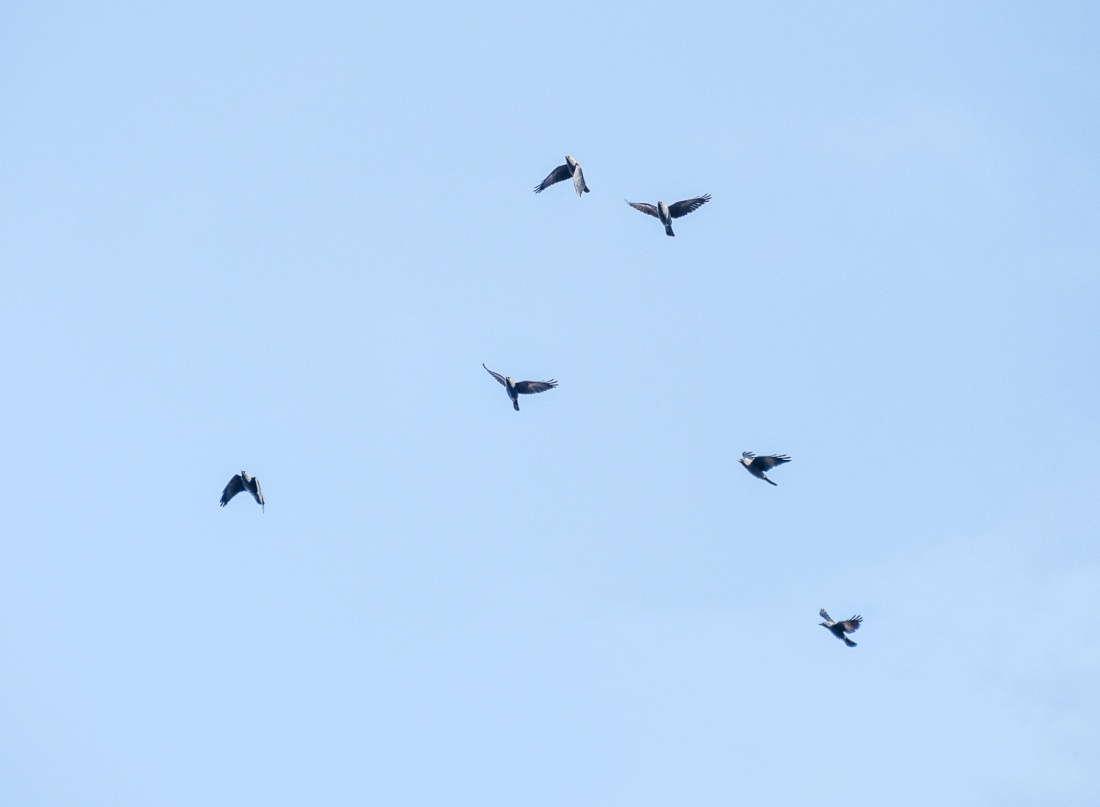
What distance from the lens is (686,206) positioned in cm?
4812

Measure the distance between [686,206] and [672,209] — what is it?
55cm

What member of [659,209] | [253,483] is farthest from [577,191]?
[253,483]

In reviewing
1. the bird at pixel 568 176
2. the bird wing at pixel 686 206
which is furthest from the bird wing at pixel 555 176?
the bird wing at pixel 686 206

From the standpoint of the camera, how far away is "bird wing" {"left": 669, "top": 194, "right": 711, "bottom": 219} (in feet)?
157

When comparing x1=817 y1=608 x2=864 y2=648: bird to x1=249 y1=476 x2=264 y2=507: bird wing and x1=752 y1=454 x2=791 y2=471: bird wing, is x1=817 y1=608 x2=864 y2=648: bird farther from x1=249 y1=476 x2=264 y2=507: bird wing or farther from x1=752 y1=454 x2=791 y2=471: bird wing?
x1=249 y1=476 x2=264 y2=507: bird wing

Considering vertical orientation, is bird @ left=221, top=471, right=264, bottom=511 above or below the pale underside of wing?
below

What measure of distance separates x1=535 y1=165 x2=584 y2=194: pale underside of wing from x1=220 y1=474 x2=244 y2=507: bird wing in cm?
1579

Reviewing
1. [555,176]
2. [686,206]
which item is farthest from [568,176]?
[686,206]

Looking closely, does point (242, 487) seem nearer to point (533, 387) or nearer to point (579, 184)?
point (533, 387)

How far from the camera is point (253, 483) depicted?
46375mm

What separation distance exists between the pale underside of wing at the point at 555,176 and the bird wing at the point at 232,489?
15.8 metres

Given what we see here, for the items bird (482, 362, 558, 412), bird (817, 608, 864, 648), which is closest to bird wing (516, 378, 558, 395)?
bird (482, 362, 558, 412)

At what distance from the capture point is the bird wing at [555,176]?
48188 millimetres

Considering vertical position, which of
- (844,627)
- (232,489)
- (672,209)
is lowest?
(844,627)
